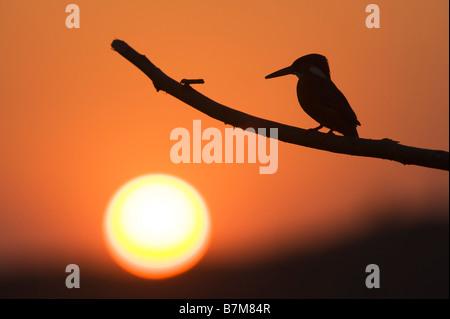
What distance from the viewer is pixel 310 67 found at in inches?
394

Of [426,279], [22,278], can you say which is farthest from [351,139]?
[426,279]

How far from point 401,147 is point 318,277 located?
145933 millimetres

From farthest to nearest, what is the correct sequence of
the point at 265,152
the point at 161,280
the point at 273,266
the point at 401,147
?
the point at 273,266 → the point at 161,280 → the point at 265,152 → the point at 401,147

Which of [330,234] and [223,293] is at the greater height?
[330,234]

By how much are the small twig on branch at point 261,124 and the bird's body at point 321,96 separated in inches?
126

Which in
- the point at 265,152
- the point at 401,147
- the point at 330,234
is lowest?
the point at 401,147

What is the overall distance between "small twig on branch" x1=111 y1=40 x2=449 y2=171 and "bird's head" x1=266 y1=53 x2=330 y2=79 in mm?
4124

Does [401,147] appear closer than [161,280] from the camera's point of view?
Yes

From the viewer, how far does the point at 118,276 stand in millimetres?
127875

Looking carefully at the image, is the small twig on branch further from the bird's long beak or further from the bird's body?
the bird's long beak

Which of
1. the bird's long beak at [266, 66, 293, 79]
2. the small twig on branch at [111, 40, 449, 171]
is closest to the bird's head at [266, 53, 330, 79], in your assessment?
the bird's long beak at [266, 66, 293, 79]

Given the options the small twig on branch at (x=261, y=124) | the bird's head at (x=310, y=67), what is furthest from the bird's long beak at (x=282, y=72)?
the small twig on branch at (x=261, y=124)
